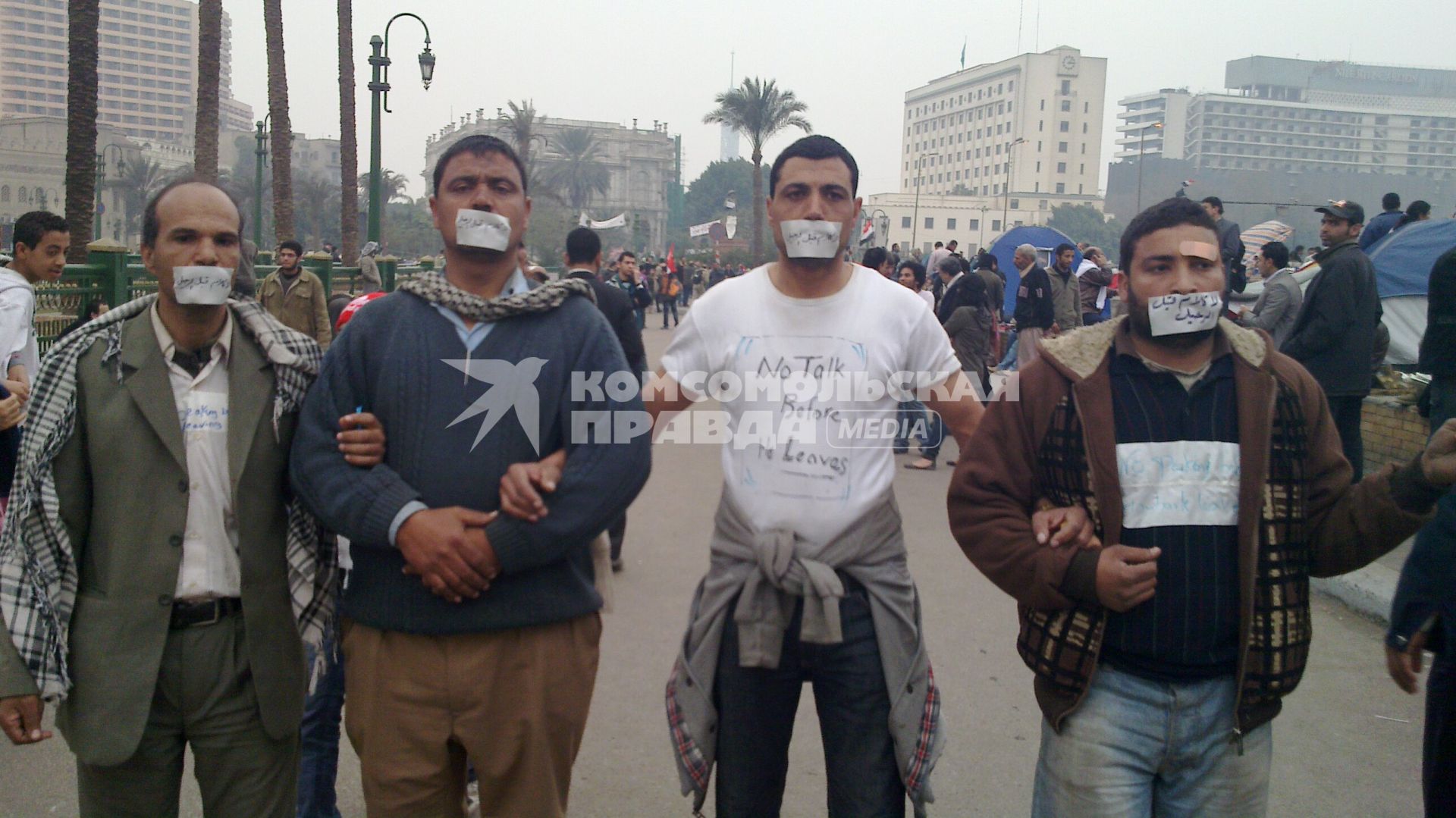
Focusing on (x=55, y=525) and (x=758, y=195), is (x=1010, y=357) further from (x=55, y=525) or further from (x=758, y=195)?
(x=758, y=195)

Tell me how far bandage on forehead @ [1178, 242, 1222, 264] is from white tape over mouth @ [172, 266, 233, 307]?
7.47 ft

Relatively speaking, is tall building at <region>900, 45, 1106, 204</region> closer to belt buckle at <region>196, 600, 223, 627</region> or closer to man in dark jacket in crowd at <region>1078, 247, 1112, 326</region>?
man in dark jacket in crowd at <region>1078, 247, 1112, 326</region>

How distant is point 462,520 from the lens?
2346 millimetres

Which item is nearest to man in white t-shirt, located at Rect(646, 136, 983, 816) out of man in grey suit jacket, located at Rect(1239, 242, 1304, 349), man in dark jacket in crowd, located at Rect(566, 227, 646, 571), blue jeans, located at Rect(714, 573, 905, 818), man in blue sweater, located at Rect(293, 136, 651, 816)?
blue jeans, located at Rect(714, 573, 905, 818)

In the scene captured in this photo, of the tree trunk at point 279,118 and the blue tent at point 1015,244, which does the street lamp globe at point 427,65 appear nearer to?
the tree trunk at point 279,118

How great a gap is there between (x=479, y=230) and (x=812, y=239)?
858 millimetres

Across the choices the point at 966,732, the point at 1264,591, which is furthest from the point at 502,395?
the point at 966,732

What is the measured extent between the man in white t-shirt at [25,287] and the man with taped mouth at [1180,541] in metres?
3.84

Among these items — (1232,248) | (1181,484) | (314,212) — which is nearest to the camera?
(1181,484)

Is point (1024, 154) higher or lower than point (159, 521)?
higher

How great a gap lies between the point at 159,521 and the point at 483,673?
32.6 inches

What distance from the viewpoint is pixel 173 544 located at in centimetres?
243

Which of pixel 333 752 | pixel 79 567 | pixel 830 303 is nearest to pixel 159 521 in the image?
pixel 79 567

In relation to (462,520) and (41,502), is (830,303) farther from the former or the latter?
(41,502)
